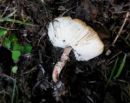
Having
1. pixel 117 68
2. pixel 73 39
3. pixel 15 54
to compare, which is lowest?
pixel 117 68

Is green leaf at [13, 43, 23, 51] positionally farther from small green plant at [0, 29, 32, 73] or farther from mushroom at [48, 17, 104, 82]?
mushroom at [48, 17, 104, 82]

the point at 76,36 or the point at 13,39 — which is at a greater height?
the point at 76,36

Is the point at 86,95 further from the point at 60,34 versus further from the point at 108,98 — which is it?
the point at 60,34

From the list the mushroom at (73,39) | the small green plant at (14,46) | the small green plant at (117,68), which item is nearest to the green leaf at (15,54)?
the small green plant at (14,46)

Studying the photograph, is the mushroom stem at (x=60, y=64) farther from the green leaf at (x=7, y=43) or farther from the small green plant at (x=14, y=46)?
the green leaf at (x=7, y=43)

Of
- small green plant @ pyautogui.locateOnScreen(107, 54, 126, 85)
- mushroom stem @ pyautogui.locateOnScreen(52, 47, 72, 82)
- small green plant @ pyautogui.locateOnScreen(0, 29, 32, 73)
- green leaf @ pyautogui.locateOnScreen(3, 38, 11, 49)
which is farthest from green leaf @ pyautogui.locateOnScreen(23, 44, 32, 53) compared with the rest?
small green plant @ pyautogui.locateOnScreen(107, 54, 126, 85)

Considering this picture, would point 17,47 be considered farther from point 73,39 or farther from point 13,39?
point 73,39

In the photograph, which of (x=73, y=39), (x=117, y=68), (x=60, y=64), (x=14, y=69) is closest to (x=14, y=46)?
(x=14, y=69)
